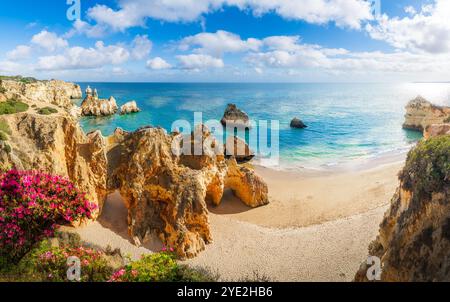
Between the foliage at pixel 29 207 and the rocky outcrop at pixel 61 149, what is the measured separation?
5.46 meters

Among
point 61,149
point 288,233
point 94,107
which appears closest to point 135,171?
point 61,149

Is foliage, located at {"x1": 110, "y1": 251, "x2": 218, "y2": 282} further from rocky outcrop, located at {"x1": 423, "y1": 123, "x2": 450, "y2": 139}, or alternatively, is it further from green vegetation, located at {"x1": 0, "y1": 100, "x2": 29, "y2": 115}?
green vegetation, located at {"x1": 0, "y1": 100, "x2": 29, "y2": 115}

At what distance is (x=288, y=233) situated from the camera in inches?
837

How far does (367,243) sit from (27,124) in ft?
70.2

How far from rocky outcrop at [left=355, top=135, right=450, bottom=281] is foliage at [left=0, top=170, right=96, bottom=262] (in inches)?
464

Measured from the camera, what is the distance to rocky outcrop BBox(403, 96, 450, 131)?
204 feet

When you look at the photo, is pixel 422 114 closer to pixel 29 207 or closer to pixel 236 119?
pixel 236 119

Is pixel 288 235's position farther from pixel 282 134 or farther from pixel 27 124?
pixel 282 134

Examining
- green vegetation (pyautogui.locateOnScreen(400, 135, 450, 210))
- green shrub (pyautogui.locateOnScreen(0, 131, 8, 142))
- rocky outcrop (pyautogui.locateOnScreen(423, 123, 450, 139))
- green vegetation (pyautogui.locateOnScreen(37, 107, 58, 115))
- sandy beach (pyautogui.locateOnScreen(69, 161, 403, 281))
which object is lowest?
sandy beach (pyautogui.locateOnScreen(69, 161, 403, 281))

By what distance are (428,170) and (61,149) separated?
18.7 meters

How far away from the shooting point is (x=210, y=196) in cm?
2530

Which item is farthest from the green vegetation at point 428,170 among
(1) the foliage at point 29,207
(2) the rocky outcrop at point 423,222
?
(1) the foliage at point 29,207

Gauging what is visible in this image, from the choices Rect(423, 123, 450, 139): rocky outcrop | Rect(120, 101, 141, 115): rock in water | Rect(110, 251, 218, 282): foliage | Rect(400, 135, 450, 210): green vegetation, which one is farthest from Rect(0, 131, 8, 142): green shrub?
Rect(120, 101, 141, 115): rock in water
